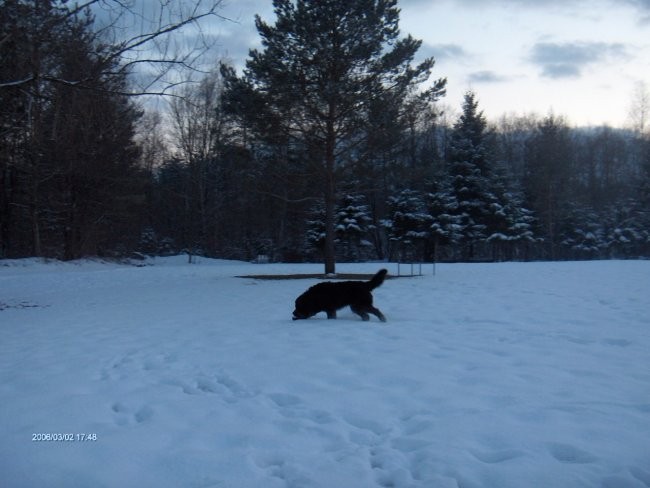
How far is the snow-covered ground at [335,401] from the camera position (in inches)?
118

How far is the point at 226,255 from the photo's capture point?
4338cm

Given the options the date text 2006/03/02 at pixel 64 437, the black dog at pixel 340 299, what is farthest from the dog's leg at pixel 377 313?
the date text 2006/03/02 at pixel 64 437

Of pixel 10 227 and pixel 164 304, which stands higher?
pixel 10 227

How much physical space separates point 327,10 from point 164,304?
11715 mm

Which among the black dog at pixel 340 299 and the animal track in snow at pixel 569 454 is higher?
the black dog at pixel 340 299

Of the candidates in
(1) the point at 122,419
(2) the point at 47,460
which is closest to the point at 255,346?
(1) the point at 122,419

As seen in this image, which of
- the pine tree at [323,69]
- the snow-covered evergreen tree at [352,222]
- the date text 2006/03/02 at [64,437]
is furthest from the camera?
the snow-covered evergreen tree at [352,222]

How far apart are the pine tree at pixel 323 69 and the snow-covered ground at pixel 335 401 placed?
10550 millimetres

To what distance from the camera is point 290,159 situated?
18.6m

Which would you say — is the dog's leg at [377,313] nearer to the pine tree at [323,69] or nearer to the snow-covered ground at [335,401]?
the snow-covered ground at [335,401]

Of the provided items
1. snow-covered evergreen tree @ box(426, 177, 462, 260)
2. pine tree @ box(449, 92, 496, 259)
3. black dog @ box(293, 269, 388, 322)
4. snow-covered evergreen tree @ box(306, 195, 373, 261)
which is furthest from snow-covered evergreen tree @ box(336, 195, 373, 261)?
black dog @ box(293, 269, 388, 322)

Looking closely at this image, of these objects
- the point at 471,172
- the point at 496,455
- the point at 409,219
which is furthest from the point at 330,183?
the point at 471,172

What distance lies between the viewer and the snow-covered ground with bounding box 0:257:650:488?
2.99m

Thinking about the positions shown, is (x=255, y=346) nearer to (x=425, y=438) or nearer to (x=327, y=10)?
(x=425, y=438)
